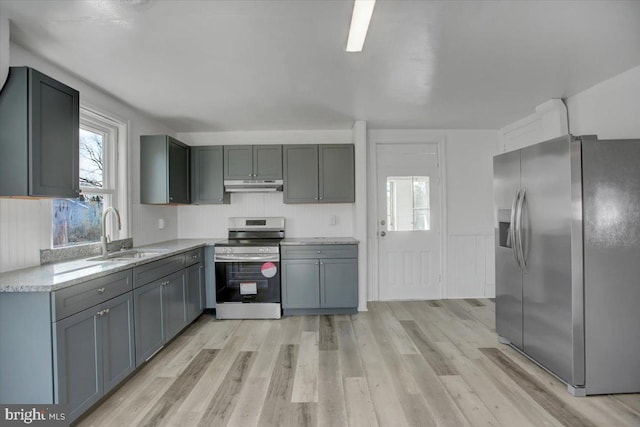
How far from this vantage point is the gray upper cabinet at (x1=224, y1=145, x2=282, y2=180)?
421cm

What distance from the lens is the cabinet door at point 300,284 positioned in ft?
12.7

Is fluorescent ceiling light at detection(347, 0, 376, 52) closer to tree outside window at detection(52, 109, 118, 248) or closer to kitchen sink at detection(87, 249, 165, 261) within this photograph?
kitchen sink at detection(87, 249, 165, 261)

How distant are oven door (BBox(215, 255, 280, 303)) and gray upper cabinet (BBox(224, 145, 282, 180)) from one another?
1.11 meters

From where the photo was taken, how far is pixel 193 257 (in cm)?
362

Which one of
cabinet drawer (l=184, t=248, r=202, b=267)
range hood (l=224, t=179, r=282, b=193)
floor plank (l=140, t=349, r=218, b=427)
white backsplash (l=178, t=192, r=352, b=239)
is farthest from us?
white backsplash (l=178, t=192, r=352, b=239)

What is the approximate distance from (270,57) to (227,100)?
1.07 m

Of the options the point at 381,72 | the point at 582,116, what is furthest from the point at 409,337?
the point at 582,116

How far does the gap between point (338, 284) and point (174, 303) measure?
1.82 m

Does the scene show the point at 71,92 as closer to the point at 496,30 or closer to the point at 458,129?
the point at 496,30

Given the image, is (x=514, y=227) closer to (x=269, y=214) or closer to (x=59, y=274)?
(x=269, y=214)

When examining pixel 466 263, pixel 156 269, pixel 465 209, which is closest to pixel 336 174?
pixel 465 209

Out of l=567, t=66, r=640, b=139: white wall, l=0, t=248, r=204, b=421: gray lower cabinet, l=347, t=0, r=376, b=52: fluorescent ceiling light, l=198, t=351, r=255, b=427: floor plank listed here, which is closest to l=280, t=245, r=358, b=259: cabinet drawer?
l=198, t=351, r=255, b=427: floor plank

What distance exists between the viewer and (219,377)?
2488 mm
